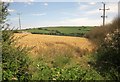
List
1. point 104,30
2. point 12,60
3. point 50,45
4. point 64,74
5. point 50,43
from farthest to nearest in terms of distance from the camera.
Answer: point 104,30
point 50,43
point 50,45
point 64,74
point 12,60

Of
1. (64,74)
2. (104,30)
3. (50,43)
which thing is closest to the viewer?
(64,74)

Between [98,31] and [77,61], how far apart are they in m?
6.73

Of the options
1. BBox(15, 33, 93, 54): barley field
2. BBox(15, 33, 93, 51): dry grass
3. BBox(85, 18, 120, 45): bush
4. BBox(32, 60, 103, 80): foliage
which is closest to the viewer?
BBox(32, 60, 103, 80): foliage

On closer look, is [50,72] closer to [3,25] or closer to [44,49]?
[3,25]

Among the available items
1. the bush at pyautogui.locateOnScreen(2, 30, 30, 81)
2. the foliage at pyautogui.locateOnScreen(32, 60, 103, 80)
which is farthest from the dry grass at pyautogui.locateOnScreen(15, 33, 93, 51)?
the bush at pyautogui.locateOnScreen(2, 30, 30, 81)

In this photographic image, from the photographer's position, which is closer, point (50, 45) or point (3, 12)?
point (3, 12)

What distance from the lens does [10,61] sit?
10.3m

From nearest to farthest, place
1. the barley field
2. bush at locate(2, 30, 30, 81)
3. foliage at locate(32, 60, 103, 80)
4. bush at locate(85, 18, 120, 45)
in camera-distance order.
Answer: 1. bush at locate(2, 30, 30, 81)
2. foliage at locate(32, 60, 103, 80)
3. the barley field
4. bush at locate(85, 18, 120, 45)

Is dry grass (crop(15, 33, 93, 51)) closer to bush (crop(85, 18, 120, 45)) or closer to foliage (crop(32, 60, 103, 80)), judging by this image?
bush (crop(85, 18, 120, 45))

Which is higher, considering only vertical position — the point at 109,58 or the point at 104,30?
the point at 104,30

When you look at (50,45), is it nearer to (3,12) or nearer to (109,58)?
(109,58)

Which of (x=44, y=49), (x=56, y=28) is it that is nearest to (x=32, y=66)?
(x=44, y=49)

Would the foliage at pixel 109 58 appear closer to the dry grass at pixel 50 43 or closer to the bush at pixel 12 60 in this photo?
the dry grass at pixel 50 43

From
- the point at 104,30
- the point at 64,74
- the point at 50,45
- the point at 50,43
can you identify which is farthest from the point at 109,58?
the point at 50,43
